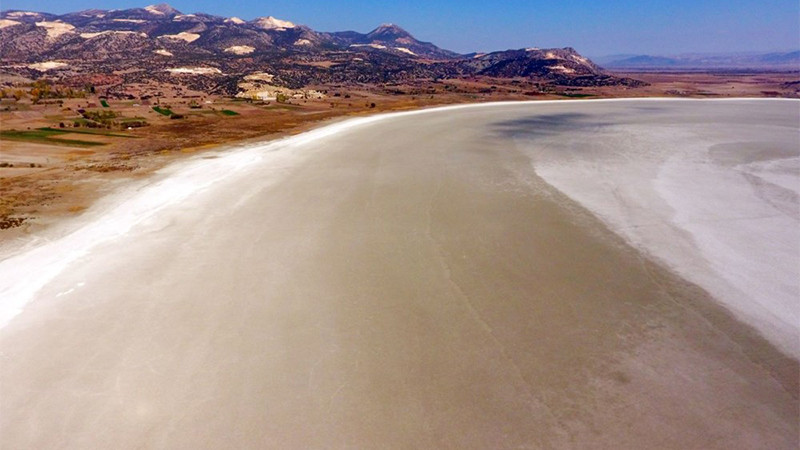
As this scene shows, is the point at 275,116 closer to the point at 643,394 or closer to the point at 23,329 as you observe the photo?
the point at 23,329

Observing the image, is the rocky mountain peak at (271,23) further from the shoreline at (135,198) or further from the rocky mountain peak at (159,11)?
the shoreline at (135,198)

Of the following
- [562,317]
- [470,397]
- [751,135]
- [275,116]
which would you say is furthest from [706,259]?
[275,116]

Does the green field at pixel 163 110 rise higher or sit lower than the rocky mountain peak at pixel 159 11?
lower

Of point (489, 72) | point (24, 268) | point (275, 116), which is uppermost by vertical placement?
point (489, 72)

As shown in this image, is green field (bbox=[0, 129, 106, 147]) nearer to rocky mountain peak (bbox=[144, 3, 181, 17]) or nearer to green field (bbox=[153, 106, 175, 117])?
green field (bbox=[153, 106, 175, 117])

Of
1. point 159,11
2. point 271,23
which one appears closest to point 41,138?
point 271,23

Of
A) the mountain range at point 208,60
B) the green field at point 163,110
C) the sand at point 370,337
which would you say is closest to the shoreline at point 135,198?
the sand at point 370,337
